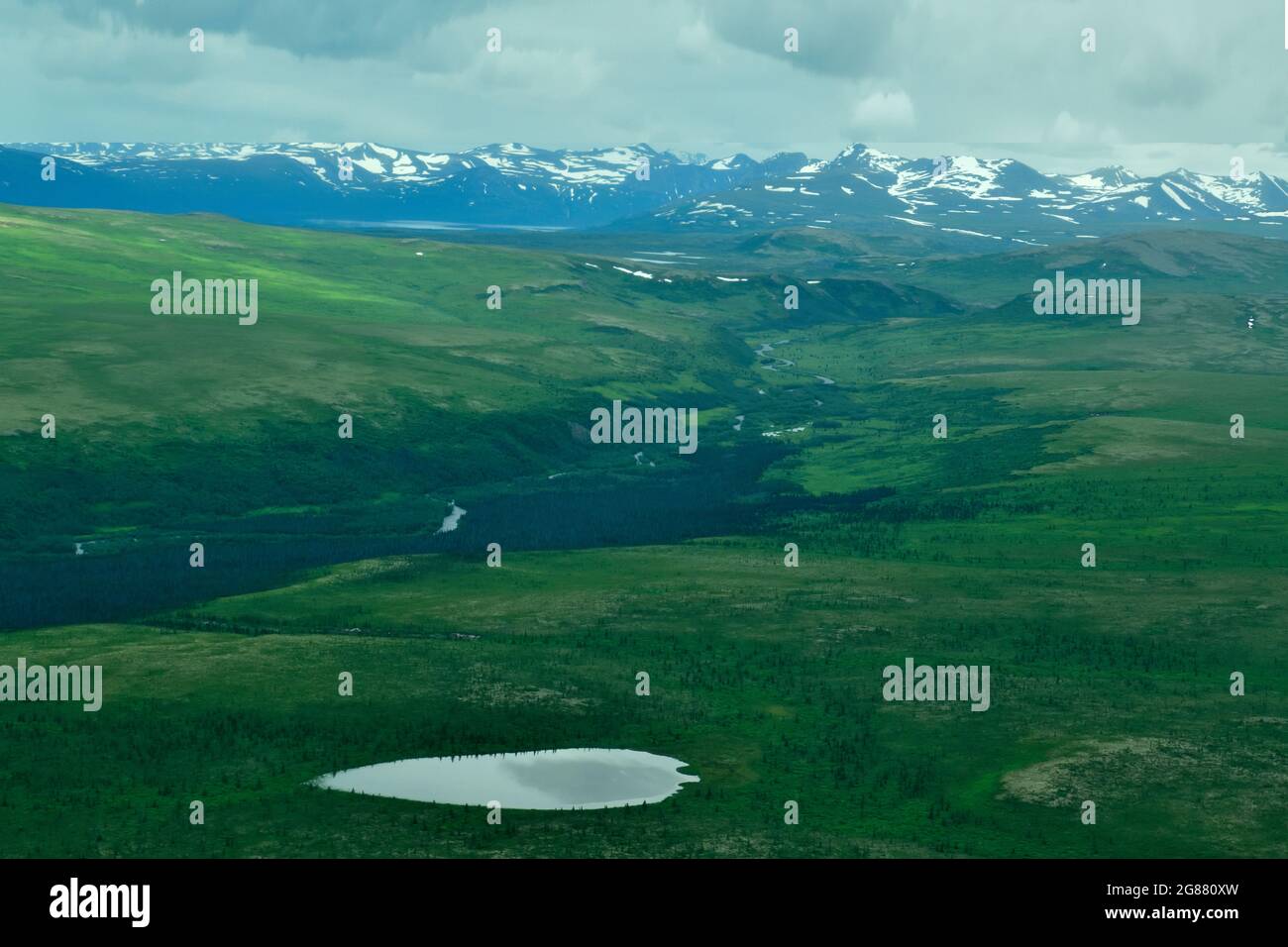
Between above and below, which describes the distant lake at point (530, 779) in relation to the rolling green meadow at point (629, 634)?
below

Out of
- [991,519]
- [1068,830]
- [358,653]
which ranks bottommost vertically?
[1068,830]

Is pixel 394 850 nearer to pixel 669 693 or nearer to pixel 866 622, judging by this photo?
pixel 669 693

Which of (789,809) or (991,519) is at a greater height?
(991,519)

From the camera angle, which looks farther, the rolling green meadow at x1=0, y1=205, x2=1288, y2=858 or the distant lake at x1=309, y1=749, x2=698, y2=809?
the distant lake at x1=309, y1=749, x2=698, y2=809

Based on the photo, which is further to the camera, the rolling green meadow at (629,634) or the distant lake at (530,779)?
the distant lake at (530,779)

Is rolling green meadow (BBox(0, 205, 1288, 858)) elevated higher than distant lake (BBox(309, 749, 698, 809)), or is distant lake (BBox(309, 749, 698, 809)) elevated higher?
rolling green meadow (BBox(0, 205, 1288, 858))

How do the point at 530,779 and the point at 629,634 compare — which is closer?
the point at 530,779

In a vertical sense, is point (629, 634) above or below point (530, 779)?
above
